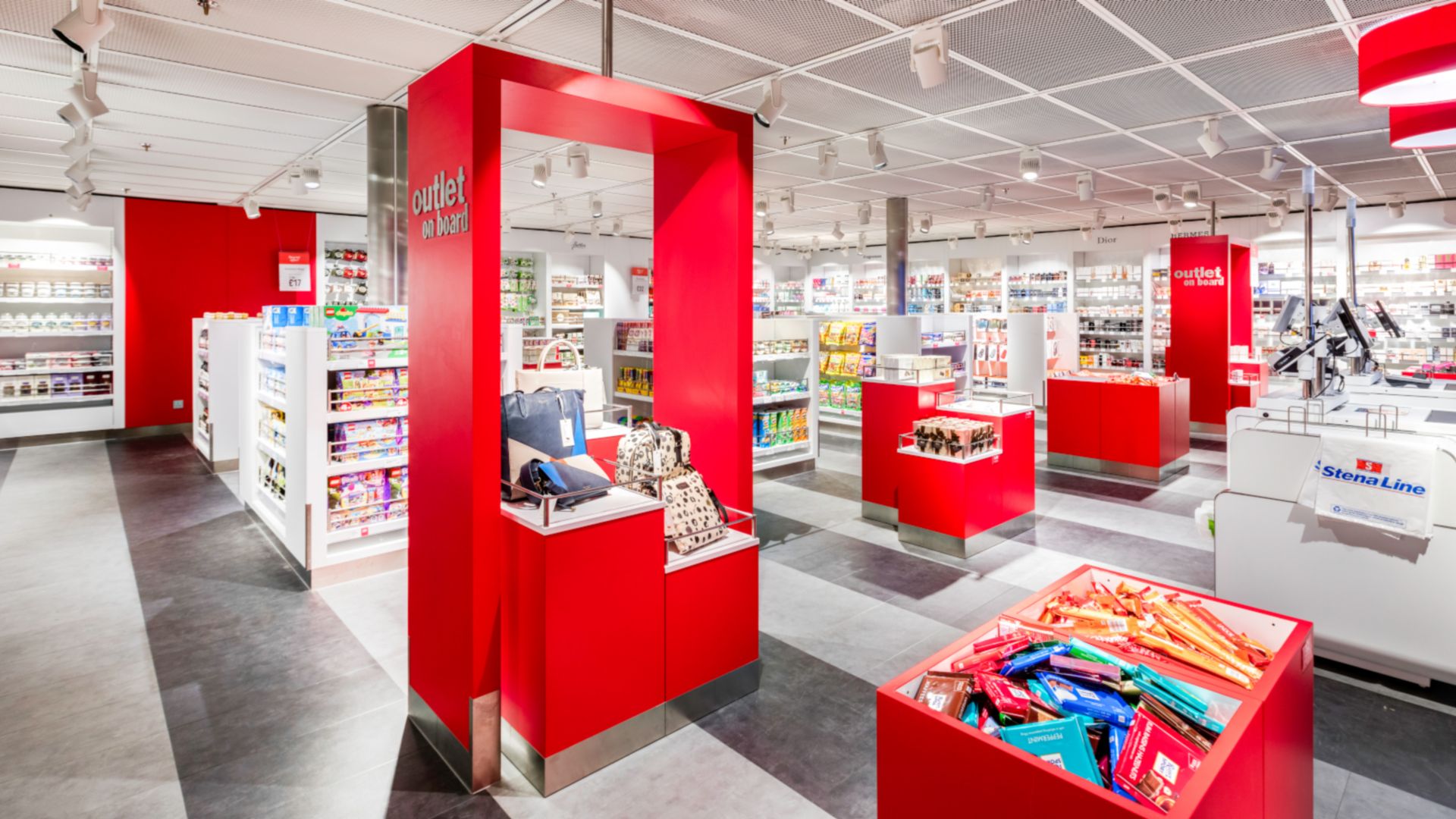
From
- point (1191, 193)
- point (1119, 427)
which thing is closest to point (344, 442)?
point (1119, 427)

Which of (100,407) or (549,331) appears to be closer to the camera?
(100,407)

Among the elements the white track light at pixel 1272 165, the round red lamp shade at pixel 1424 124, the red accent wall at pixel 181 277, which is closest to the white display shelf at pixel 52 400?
the red accent wall at pixel 181 277

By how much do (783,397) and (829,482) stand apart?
42.5 inches

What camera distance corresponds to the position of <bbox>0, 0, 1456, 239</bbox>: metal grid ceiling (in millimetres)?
4293

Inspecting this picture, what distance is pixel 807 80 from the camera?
548 centimetres

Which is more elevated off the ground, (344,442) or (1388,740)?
(344,442)

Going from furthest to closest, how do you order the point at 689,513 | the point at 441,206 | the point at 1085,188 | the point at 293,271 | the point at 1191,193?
the point at 293,271, the point at 1191,193, the point at 1085,188, the point at 689,513, the point at 441,206

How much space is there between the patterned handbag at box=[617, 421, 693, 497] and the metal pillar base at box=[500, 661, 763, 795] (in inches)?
37.0

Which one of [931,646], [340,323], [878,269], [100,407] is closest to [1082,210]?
[878,269]

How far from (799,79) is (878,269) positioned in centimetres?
1328

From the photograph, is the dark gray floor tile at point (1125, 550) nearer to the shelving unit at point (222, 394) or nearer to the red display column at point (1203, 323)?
the red display column at point (1203, 323)

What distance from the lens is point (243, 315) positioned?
365 inches

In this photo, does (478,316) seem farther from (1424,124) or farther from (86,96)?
(1424,124)

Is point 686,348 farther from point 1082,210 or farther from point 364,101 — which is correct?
point 1082,210
